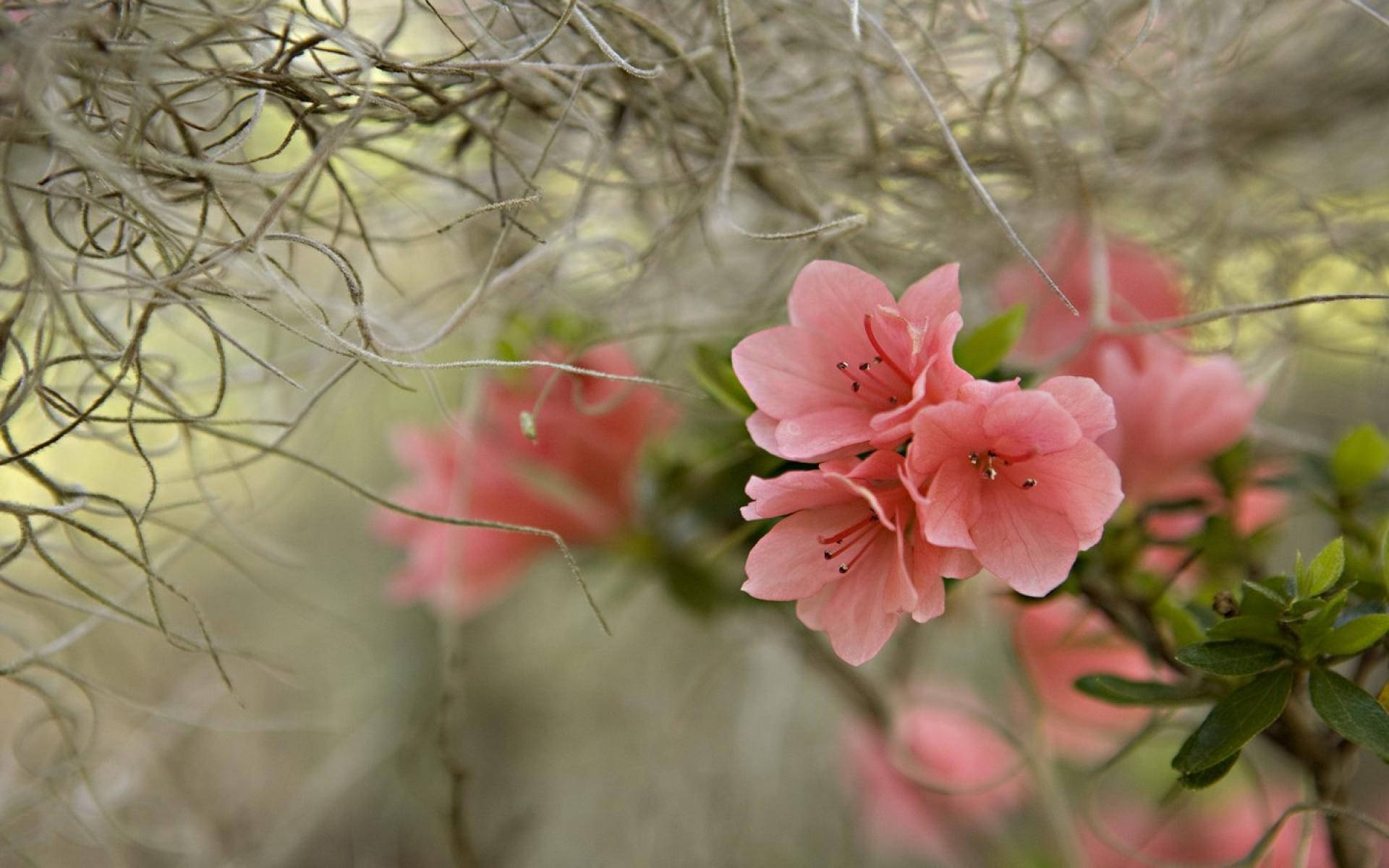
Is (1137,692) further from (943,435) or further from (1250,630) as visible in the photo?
(943,435)

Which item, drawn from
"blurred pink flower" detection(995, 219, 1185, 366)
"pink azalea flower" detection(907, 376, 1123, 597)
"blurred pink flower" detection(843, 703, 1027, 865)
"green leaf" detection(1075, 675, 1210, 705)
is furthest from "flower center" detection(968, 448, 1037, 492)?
"blurred pink flower" detection(843, 703, 1027, 865)

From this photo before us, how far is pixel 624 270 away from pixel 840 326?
0.87 feet

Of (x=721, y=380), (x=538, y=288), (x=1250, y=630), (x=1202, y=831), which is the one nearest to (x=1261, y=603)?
(x=1250, y=630)

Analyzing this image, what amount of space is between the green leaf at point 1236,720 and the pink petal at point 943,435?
0.15 m

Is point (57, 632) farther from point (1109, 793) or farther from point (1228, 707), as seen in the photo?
point (1109, 793)

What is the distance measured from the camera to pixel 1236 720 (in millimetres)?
398

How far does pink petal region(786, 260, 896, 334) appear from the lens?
0.41m

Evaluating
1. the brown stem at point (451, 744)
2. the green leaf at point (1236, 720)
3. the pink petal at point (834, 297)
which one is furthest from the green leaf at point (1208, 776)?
the brown stem at point (451, 744)

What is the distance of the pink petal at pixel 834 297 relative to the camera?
1.33 feet

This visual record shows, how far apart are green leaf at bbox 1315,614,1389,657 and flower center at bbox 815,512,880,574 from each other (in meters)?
0.18

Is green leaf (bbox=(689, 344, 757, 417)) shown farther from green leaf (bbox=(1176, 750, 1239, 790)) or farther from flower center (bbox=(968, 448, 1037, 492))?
green leaf (bbox=(1176, 750, 1239, 790))

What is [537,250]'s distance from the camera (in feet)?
1.65

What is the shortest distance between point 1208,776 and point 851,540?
167mm

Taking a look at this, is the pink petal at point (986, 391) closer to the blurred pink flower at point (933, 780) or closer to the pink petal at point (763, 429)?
the pink petal at point (763, 429)
